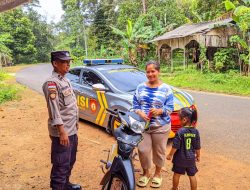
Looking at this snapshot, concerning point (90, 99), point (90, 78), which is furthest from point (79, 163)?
point (90, 78)

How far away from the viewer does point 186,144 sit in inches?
140

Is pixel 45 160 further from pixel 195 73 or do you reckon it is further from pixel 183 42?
pixel 183 42

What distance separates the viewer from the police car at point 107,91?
6227 millimetres

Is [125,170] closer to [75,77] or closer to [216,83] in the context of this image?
[75,77]

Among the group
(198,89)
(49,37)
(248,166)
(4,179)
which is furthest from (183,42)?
(49,37)

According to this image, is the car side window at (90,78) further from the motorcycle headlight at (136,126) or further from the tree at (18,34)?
the tree at (18,34)

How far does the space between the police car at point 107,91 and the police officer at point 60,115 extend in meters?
2.40

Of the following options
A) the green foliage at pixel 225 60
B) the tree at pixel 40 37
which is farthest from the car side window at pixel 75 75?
the tree at pixel 40 37

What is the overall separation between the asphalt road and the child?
2.08 meters

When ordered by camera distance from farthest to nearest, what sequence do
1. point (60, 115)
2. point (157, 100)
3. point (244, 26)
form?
point (244, 26)
point (157, 100)
point (60, 115)

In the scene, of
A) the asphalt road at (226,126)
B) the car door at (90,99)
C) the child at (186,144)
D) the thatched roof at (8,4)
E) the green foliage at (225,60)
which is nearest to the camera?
the thatched roof at (8,4)

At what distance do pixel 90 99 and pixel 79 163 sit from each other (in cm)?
231

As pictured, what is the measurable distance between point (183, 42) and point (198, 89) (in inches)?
298

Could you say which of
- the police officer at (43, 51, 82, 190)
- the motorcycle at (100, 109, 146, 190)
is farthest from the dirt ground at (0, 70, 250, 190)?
the motorcycle at (100, 109, 146, 190)
